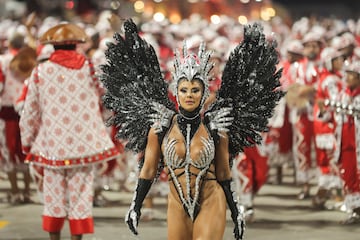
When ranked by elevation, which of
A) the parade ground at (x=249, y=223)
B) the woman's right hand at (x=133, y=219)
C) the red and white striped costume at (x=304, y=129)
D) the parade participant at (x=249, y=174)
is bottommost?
the parade ground at (x=249, y=223)

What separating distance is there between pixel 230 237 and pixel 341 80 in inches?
98.4

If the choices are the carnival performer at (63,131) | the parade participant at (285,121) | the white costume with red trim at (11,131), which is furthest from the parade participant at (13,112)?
the parade participant at (285,121)

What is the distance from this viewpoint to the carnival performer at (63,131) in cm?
961

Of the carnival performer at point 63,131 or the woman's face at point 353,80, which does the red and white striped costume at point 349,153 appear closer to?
the woman's face at point 353,80

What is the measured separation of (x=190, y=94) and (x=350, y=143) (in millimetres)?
4862

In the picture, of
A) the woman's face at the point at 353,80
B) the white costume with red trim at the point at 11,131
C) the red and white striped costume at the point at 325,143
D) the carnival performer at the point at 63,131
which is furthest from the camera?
the white costume with red trim at the point at 11,131

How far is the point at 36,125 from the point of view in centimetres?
973

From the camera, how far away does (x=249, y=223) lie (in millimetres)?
11547

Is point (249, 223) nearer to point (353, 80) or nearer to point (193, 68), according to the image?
point (353, 80)

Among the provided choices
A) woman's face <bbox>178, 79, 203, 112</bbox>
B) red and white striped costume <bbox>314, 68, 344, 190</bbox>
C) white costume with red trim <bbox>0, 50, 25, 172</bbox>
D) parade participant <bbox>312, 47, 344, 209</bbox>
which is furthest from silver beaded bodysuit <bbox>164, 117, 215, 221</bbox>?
white costume with red trim <bbox>0, 50, 25, 172</bbox>

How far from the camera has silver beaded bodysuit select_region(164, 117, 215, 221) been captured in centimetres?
698

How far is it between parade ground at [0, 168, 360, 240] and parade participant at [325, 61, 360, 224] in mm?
301

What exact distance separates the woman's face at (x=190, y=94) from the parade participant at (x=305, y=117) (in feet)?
19.4

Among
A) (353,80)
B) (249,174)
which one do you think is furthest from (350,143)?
(249,174)
